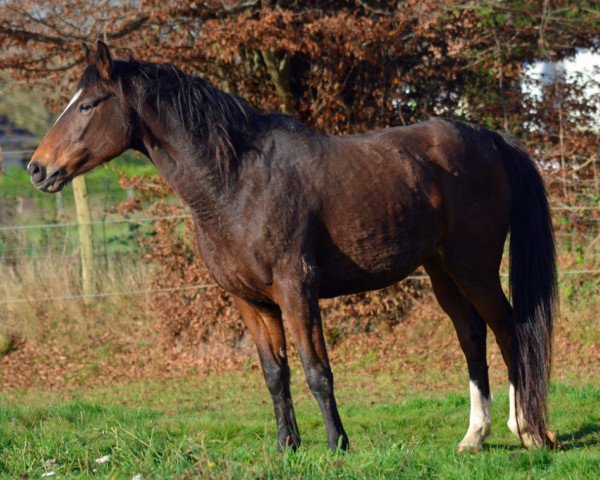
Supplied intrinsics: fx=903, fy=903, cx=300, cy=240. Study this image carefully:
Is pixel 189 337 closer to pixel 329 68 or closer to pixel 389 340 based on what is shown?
pixel 389 340

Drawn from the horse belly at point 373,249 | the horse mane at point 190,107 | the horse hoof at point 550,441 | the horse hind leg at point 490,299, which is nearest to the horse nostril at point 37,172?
the horse mane at point 190,107

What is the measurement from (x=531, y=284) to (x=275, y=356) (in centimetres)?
175

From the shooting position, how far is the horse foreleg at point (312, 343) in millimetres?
5141

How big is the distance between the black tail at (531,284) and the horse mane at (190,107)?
1929 mm

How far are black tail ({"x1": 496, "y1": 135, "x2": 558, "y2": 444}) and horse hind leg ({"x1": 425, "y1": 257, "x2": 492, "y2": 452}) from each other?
29 centimetres

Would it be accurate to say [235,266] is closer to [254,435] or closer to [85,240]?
[254,435]


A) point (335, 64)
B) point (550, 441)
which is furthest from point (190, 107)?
point (335, 64)

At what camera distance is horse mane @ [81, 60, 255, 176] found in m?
5.32

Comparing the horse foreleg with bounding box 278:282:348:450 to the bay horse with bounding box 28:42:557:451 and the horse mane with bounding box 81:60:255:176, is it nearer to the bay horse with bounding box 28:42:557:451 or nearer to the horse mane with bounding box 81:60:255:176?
the bay horse with bounding box 28:42:557:451

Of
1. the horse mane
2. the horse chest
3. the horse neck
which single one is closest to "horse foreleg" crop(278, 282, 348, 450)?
the horse chest

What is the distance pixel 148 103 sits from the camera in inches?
211

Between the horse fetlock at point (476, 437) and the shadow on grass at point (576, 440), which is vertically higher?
the horse fetlock at point (476, 437)

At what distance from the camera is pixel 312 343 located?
522 centimetres

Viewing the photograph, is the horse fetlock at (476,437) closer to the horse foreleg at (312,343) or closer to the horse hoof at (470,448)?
the horse hoof at (470,448)
